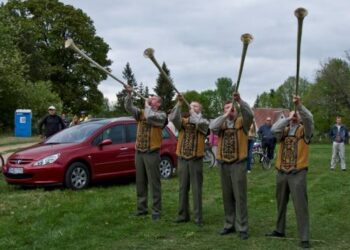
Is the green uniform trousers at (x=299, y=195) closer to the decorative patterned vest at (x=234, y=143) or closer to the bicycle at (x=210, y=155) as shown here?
the decorative patterned vest at (x=234, y=143)

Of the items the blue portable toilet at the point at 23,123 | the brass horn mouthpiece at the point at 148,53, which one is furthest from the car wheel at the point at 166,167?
the blue portable toilet at the point at 23,123

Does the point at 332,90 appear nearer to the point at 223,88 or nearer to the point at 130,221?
the point at 223,88

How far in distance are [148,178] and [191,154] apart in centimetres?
103

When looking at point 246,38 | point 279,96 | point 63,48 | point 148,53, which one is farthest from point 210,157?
point 279,96

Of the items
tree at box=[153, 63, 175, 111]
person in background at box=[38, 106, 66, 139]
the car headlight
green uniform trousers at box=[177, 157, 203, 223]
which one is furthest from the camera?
tree at box=[153, 63, 175, 111]

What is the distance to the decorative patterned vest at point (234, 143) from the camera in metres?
8.64

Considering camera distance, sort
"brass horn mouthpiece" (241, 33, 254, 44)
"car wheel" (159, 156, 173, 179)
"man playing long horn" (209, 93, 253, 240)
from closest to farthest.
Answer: "brass horn mouthpiece" (241, 33, 254, 44) < "man playing long horn" (209, 93, 253, 240) < "car wheel" (159, 156, 173, 179)

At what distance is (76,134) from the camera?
555 inches

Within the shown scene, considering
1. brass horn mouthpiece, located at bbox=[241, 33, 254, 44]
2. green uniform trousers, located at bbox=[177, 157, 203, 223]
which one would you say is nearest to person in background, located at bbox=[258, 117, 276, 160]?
green uniform trousers, located at bbox=[177, 157, 203, 223]

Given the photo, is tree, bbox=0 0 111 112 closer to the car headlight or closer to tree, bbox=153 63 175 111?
tree, bbox=153 63 175 111

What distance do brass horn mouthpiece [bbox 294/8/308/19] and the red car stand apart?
739 centimetres

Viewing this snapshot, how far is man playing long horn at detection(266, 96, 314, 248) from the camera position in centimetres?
801

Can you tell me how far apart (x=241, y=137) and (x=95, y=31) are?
52572mm

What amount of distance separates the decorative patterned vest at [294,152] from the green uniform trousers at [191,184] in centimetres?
169
